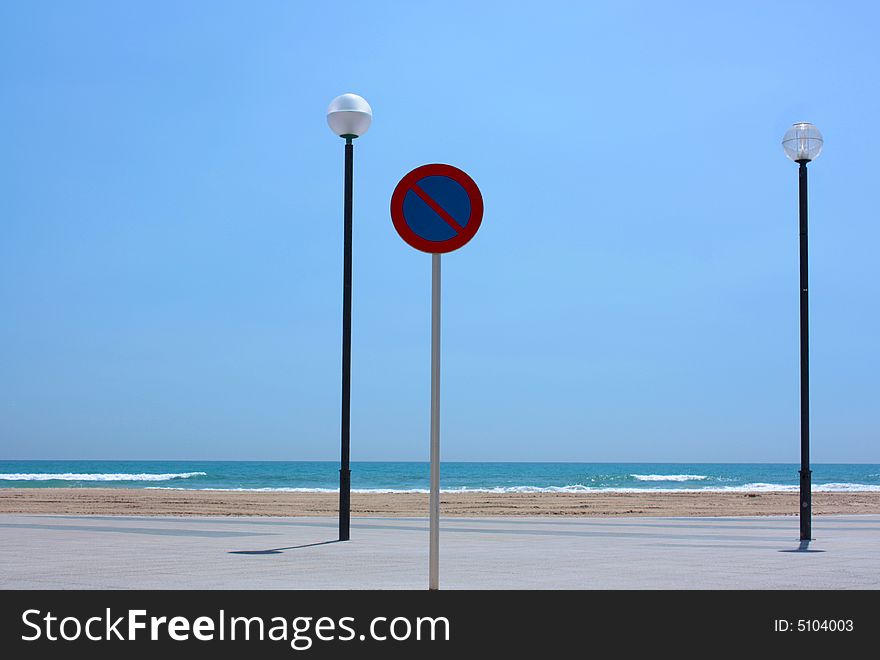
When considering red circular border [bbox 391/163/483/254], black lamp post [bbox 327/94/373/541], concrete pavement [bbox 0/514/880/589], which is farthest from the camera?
black lamp post [bbox 327/94/373/541]

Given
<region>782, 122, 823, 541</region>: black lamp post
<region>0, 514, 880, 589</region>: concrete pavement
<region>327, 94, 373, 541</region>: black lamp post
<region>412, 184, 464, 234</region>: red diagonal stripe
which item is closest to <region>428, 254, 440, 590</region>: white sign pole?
<region>412, 184, 464, 234</region>: red diagonal stripe

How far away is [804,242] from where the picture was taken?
57.4ft

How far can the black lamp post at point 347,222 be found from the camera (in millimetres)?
15562

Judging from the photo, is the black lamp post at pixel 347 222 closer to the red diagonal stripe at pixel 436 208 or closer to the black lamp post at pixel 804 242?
the black lamp post at pixel 804 242

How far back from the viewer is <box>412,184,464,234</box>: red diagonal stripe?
7.97 m

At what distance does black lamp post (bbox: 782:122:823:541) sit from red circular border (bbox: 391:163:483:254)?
10.9 m

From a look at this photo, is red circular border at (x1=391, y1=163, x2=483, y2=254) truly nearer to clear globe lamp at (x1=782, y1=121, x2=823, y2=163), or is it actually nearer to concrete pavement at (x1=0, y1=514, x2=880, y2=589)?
concrete pavement at (x1=0, y1=514, x2=880, y2=589)

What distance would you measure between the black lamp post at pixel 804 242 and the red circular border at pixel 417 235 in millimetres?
10852

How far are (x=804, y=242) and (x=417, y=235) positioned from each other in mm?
11405

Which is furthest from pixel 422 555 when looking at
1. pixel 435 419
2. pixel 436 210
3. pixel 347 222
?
pixel 436 210
